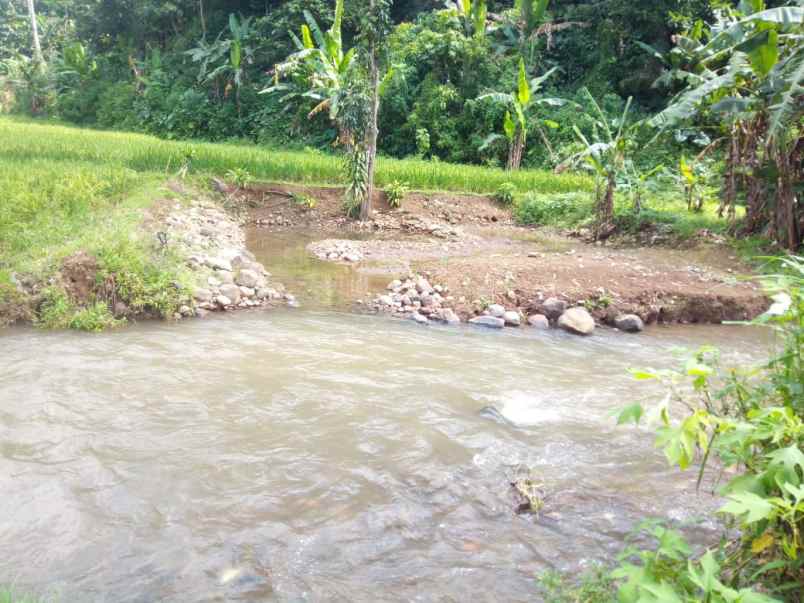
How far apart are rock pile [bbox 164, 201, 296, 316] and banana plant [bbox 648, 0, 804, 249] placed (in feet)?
19.5

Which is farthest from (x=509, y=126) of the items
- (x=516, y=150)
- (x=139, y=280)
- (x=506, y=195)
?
(x=139, y=280)

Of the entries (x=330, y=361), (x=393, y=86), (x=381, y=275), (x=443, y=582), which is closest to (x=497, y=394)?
(x=330, y=361)

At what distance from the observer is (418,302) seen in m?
8.03

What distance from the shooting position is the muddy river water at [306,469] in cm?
293

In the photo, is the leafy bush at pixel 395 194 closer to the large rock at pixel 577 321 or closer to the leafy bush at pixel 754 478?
the large rock at pixel 577 321

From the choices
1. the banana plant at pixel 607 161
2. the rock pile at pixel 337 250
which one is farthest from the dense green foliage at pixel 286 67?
the banana plant at pixel 607 161

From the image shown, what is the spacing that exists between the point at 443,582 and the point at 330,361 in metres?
3.24

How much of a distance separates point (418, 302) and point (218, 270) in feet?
8.80

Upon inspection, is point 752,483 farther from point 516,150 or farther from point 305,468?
point 516,150

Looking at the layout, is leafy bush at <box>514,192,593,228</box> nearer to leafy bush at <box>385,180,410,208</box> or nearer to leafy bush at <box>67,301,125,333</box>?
leafy bush at <box>385,180,410,208</box>

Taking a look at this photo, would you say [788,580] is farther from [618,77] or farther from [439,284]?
[618,77]

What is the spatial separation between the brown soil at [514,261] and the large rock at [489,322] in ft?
0.70

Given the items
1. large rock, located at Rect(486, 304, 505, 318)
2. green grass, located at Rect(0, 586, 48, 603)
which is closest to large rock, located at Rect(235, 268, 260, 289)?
large rock, located at Rect(486, 304, 505, 318)

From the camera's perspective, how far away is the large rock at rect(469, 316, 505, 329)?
7531 mm
